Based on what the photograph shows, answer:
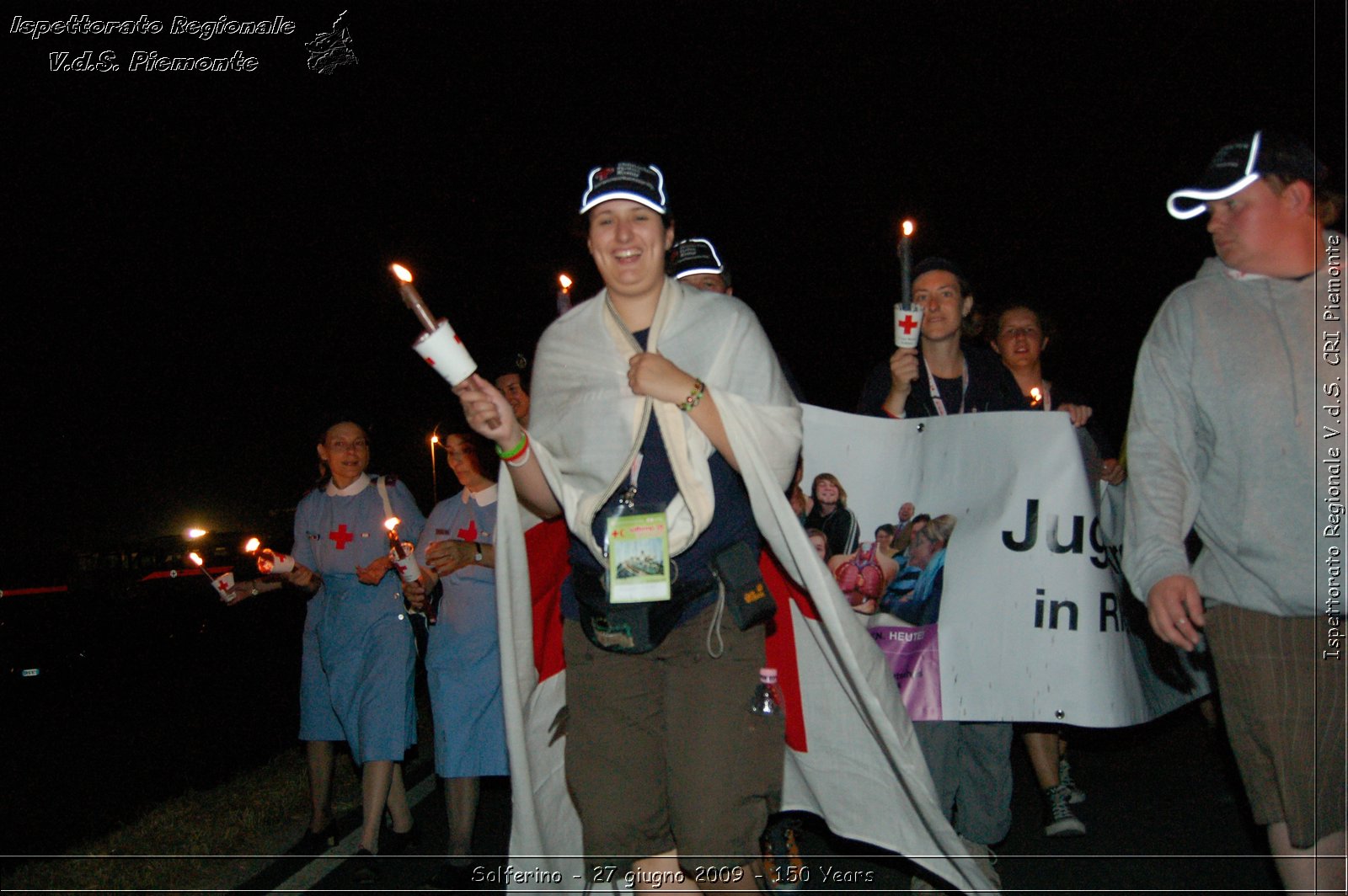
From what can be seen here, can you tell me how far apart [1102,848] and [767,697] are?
2.75 meters

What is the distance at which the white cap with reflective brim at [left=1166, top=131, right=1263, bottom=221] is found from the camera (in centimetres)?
301

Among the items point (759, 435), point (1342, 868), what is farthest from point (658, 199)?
point (1342, 868)

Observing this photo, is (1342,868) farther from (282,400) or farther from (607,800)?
(282,400)

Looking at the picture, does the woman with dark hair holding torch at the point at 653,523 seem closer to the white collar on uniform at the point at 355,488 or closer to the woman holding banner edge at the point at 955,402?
the woman holding banner edge at the point at 955,402

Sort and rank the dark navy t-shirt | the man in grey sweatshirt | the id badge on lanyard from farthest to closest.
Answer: the dark navy t-shirt
the id badge on lanyard
the man in grey sweatshirt

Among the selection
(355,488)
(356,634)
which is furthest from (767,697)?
(355,488)

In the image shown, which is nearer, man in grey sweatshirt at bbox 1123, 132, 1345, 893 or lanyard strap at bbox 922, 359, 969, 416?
man in grey sweatshirt at bbox 1123, 132, 1345, 893

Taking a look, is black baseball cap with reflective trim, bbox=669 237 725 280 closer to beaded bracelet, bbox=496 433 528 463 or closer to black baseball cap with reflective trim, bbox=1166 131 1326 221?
beaded bracelet, bbox=496 433 528 463

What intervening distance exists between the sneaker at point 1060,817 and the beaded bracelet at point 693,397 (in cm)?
333

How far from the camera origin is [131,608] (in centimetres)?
1385

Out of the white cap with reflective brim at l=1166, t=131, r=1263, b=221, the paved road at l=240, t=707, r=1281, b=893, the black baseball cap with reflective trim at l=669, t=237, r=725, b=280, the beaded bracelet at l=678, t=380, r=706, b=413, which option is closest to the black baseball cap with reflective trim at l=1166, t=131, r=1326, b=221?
the white cap with reflective brim at l=1166, t=131, r=1263, b=221

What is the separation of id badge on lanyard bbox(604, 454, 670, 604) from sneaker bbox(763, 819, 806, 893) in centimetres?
201

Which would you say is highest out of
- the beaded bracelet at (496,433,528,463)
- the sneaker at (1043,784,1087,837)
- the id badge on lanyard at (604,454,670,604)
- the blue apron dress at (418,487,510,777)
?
the beaded bracelet at (496,433,528,463)

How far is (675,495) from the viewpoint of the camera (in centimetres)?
338
